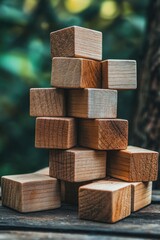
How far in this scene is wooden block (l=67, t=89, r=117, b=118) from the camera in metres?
1.50

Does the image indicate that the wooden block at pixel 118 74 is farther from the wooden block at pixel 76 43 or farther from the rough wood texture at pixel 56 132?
the rough wood texture at pixel 56 132

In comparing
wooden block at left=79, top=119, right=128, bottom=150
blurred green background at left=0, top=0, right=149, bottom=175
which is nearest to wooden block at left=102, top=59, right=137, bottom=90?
wooden block at left=79, top=119, right=128, bottom=150

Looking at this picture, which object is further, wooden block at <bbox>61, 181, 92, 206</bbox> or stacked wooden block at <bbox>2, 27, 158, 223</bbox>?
wooden block at <bbox>61, 181, 92, 206</bbox>

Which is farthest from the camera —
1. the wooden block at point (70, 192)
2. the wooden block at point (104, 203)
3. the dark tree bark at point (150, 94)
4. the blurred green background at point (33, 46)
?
the blurred green background at point (33, 46)

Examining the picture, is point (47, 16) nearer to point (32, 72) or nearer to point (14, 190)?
point (32, 72)

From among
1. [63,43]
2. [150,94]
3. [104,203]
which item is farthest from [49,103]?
[150,94]

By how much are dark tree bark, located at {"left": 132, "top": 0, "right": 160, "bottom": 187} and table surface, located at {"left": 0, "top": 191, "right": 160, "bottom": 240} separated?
2.81 ft

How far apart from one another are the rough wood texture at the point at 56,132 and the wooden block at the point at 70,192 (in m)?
0.16

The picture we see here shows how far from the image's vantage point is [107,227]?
4.25ft

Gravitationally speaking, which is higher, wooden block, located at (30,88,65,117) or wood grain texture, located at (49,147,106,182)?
wooden block, located at (30,88,65,117)

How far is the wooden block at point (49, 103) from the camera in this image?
1.57 metres

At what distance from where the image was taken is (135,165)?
1.52 meters

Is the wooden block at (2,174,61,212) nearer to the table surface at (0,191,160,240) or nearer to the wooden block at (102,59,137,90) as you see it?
the table surface at (0,191,160,240)

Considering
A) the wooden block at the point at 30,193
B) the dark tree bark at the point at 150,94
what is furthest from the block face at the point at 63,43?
the dark tree bark at the point at 150,94
